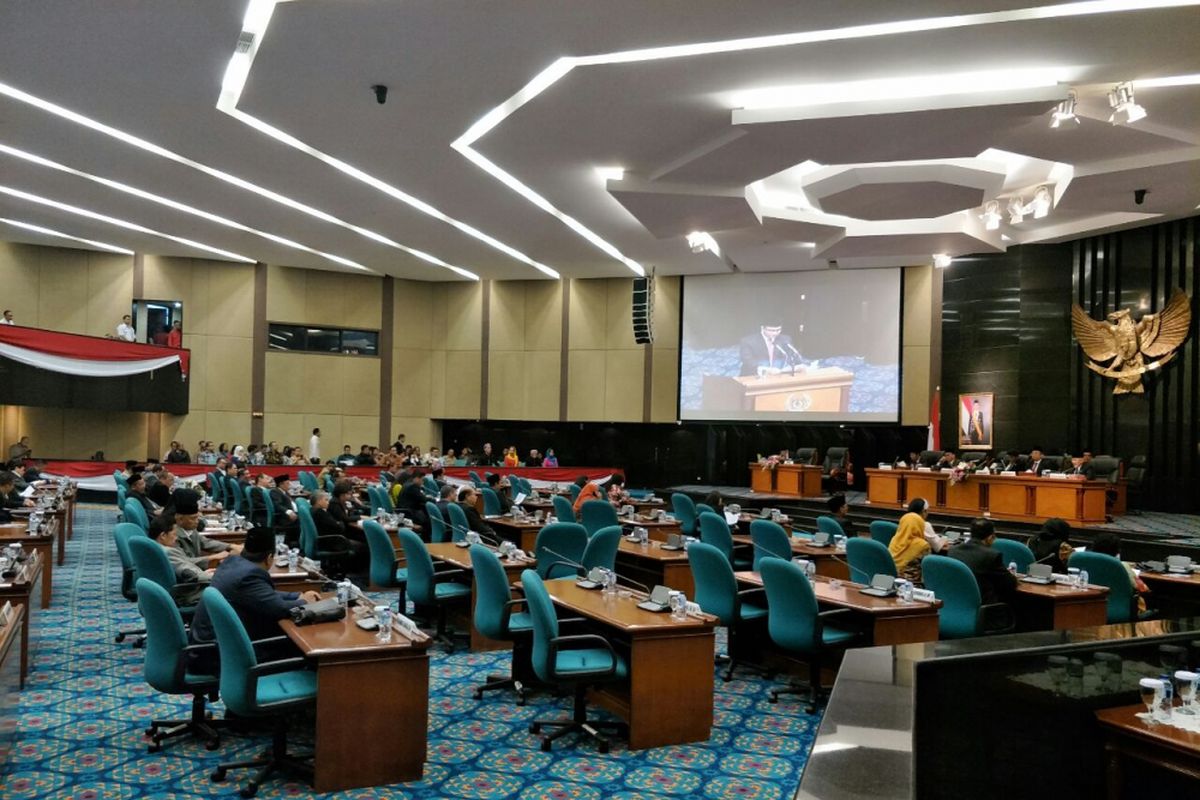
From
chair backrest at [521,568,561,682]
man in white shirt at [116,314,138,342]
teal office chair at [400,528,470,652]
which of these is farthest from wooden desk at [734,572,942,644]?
man in white shirt at [116,314,138,342]

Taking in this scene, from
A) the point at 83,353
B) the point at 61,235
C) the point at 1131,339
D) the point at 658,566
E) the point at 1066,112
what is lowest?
the point at 658,566

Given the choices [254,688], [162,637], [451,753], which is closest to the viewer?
[254,688]

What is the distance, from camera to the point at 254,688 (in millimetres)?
3807

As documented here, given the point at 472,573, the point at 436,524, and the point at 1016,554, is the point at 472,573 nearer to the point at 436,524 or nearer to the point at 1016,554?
the point at 436,524

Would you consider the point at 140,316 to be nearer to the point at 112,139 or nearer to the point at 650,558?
the point at 112,139

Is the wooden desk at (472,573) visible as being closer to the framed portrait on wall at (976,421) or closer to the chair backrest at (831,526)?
the chair backrest at (831,526)

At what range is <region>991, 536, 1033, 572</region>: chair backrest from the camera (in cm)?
695

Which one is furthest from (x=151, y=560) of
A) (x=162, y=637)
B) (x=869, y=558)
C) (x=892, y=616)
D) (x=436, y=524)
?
(x=869, y=558)

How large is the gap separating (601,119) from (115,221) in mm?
11271

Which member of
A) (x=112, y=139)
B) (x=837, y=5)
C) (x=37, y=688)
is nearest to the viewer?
(x=37, y=688)

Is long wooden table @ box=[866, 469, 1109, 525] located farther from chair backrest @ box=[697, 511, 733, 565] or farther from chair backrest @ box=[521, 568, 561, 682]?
chair backrest @ box=[521, 568, 561, 682]

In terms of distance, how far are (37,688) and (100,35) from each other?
6.02 m

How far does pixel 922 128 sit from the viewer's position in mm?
8867

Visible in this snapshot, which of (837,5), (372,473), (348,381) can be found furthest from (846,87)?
(348,381)
